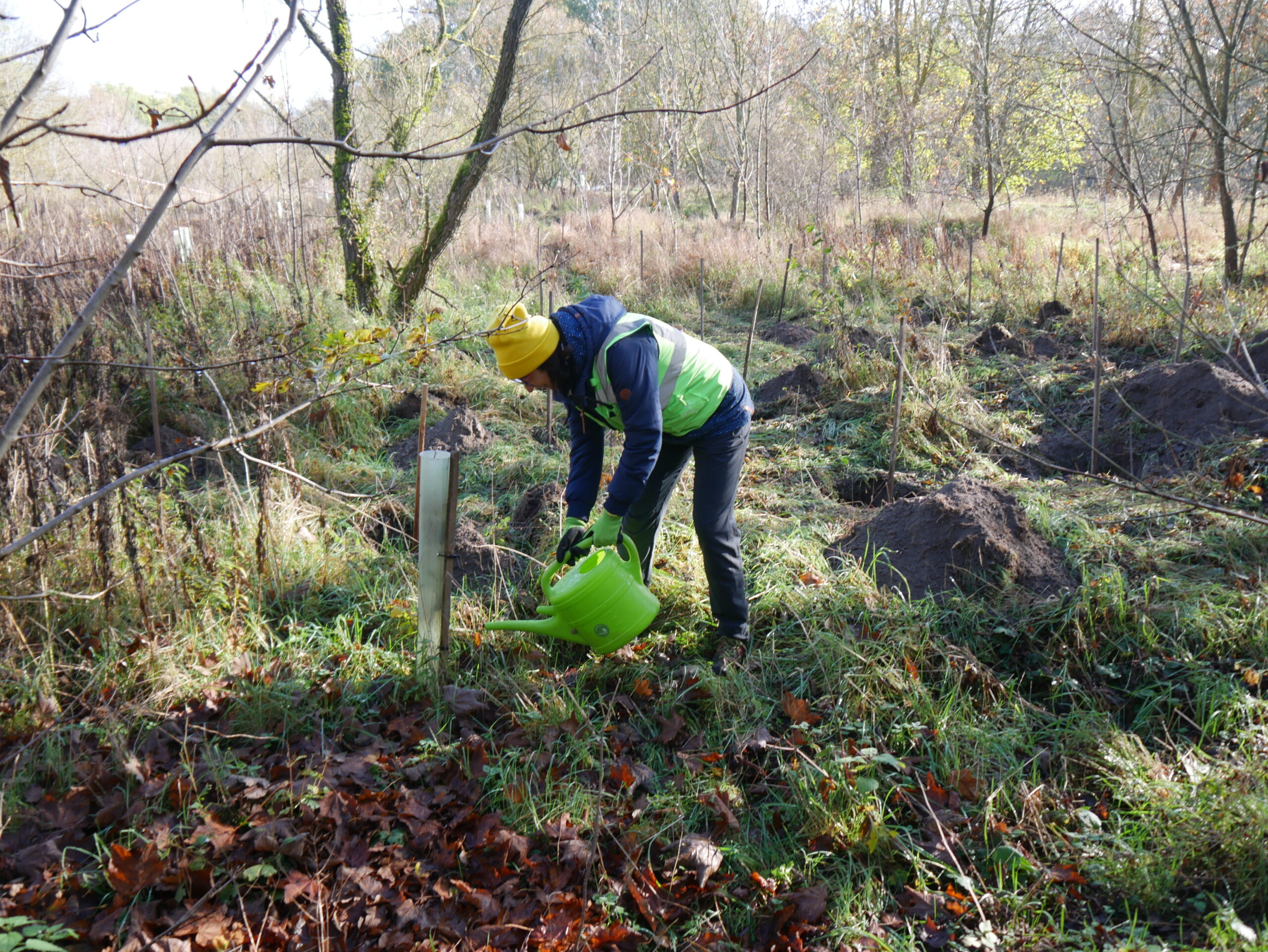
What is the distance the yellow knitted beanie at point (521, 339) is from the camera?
2.52 m

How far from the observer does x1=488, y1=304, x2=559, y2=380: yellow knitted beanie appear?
2.52m

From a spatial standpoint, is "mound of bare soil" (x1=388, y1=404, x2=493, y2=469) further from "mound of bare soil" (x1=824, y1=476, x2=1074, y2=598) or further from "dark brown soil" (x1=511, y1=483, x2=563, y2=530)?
"mound of bare soil" (x1=824, y1=476, x2=1074, y2=598)

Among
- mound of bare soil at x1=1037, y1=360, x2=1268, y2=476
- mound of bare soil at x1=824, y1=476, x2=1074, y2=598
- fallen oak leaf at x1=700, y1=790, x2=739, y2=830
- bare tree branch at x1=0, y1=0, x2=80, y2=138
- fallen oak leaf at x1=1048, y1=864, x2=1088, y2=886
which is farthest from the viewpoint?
mound of bare soil at x1=1037, y1=360, x2=1268, y2=476

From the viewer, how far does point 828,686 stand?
2.97 m

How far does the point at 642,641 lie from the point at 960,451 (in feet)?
Result: 10.0

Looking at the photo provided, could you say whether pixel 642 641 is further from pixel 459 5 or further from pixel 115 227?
pixel 459 5

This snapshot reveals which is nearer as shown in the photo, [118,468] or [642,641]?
[118,468]

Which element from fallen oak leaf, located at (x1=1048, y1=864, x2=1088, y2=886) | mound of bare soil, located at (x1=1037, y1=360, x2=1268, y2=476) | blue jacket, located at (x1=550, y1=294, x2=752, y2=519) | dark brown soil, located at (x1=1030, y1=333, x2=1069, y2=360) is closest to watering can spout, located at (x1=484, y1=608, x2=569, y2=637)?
blue jacket, located at (x1=550, y1=294, x2=752, y2=519)

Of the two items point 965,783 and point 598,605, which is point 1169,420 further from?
point 598,605

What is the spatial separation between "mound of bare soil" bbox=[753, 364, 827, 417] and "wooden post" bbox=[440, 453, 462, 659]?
3.89 metres

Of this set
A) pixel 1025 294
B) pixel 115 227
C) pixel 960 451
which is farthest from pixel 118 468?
pixel 1025 294

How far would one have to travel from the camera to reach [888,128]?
16.7 m

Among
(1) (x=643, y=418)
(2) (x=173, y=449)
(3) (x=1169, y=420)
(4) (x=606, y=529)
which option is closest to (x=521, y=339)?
(1) (x=643, y=418)

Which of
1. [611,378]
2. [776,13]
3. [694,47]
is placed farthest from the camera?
[694,47]
